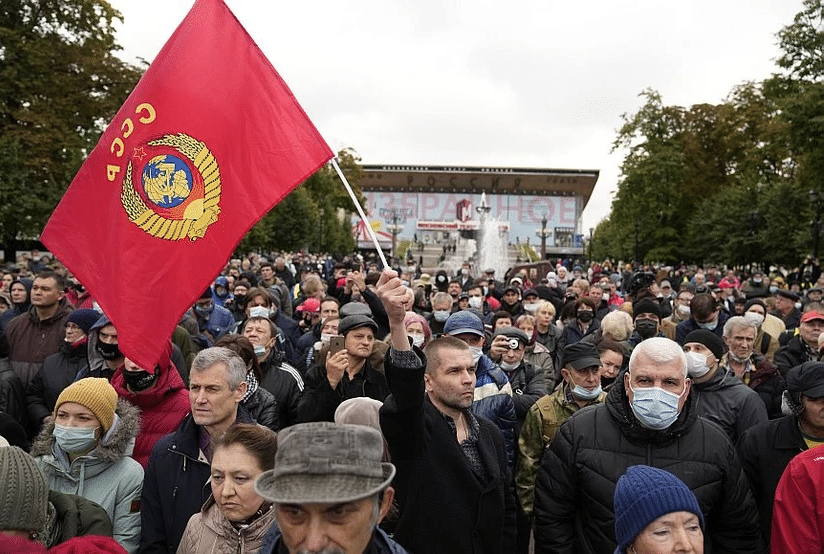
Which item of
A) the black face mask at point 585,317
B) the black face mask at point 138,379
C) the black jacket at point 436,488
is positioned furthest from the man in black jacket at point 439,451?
the black face mask at point 585,317

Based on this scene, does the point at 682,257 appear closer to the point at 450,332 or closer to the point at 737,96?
the point at 737,96

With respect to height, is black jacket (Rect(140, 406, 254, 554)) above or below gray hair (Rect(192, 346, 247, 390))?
below

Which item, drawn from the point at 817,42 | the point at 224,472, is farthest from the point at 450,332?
the point at 817,42

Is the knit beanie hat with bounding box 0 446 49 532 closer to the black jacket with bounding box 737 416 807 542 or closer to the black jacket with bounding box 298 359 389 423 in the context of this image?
the black jacket with bounding box 298 359 389 423

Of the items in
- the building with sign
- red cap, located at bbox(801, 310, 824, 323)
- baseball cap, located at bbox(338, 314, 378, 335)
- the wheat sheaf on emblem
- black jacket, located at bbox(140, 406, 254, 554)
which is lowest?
black jacket, located at bbox(140, 406, 254, 554)

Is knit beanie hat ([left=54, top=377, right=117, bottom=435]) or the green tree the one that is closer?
knit beanie hat ([left=54, top=377, right=117, bottom=435])

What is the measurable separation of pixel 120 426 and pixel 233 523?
113 centimetres

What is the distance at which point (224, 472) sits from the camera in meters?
3.11

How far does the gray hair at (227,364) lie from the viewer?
4.02 metres

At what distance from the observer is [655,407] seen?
3.61 meters

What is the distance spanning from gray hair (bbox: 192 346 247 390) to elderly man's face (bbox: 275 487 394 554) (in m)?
2.10

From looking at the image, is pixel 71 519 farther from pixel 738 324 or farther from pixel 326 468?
pixel 738 324

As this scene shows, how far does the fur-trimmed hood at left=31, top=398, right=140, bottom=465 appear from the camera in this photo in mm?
3836

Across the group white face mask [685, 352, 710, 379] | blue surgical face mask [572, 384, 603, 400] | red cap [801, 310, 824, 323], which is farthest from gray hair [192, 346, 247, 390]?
red cap [801, 310, 824, 323]
